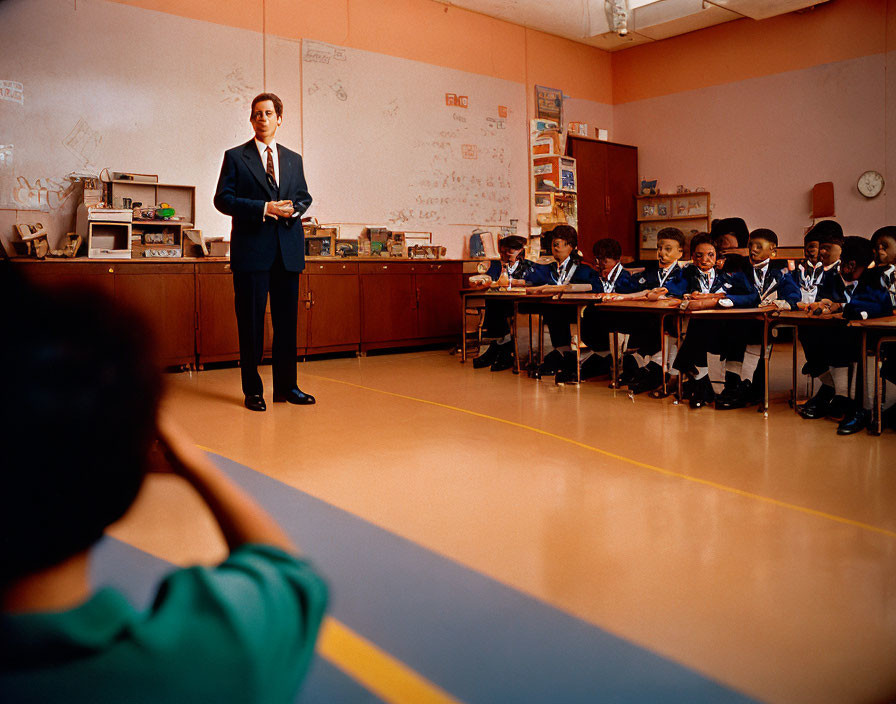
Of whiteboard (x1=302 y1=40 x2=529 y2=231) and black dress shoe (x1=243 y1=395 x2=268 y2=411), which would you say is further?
whiteboard (x1=302 y1=40 x2=529 y2=231)

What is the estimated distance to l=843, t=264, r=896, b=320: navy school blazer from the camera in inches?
147

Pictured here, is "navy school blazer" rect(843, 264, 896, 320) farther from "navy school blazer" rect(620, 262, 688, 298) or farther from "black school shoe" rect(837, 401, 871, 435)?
"navy school blazer" rect(620, 262, 688, 298)

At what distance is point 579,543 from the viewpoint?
7.39 feet

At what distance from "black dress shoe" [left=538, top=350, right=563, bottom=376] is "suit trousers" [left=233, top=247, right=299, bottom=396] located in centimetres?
208

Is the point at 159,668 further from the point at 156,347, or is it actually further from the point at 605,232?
the point at 605,232

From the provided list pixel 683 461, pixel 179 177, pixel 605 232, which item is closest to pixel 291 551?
pixel 683 461

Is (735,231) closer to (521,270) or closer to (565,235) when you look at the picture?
(565,235)

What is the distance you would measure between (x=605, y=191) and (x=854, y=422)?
6482 mm

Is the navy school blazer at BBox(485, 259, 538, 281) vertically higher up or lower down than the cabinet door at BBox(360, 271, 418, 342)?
higher up

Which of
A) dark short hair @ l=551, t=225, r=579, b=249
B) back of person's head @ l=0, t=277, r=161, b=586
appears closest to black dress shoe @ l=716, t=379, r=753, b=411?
dark short hair @ l=551, t=225, r=579, b=249

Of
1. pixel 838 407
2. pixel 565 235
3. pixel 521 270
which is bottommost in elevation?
pixel 838 407

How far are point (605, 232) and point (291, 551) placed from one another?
31.9 ft

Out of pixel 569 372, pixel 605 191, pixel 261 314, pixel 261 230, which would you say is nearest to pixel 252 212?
pixel 261 230

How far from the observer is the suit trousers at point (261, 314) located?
435cm
